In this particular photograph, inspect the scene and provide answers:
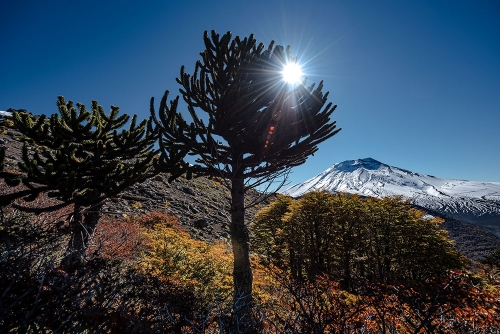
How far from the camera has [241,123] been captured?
4.93 meters

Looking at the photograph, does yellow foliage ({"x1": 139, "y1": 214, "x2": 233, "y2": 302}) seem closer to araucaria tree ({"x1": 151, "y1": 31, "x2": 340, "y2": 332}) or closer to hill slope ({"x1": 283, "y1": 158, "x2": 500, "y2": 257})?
araucaria tree ({"x1": 151, "y1": 31, "x2": 340, "y2": 332})

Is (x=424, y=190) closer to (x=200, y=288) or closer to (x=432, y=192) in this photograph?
(x=432, y=192)

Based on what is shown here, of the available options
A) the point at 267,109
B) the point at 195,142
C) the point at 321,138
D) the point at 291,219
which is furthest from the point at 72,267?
the point at 291,219

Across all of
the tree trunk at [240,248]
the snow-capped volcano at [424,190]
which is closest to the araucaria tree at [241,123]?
the tree trunk at [240,248]

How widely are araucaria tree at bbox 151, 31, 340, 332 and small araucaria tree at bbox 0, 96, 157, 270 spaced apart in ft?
3.89

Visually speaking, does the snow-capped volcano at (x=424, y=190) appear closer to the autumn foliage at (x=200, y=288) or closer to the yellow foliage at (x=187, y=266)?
the autumn foliage at (x=200, y=288)

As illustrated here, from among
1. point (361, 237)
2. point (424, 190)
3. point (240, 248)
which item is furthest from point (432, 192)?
point (240, 248)

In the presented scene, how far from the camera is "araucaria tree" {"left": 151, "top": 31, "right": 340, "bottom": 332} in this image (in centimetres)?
478

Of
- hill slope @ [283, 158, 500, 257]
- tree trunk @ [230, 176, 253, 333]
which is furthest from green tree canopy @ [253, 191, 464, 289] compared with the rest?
hill slope @ [283, 158, 500, 257]

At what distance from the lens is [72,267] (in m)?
3.49

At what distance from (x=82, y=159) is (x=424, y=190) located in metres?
209

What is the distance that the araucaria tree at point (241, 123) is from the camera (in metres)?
4.78

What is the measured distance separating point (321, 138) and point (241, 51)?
2947 mm

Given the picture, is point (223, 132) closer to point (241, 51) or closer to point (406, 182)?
point (241, 51)
